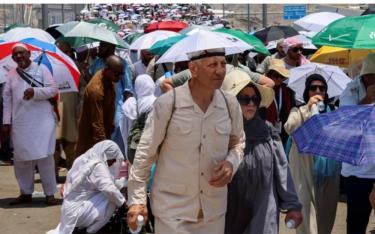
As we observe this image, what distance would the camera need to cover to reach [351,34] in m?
6.97

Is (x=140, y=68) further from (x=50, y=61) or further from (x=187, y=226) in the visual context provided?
(x=187, y=226)

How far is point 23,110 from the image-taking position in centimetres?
964

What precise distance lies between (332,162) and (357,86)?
2.17 ft

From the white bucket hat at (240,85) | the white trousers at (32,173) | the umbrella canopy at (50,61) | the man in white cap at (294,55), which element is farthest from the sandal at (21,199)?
the white bucket hat at (240,85)

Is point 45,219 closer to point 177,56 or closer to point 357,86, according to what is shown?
point 177,56

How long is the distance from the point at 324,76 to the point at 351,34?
2738 mm

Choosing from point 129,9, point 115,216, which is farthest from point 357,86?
point 129,9

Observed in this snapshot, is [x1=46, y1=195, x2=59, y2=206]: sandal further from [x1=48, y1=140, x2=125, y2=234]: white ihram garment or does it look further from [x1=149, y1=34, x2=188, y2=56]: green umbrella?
[x1=149, y1=34, x2=188, y2=56]: green umbrella

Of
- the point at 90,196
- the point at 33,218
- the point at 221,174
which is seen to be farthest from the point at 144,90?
the point at 221,174

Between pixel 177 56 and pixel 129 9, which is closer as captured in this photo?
pixel 177 56

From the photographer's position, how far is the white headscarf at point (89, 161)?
317 inches

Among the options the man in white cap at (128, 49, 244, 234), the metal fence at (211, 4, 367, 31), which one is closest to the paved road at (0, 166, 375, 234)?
the man in white cap at (128, 49, 244, 234)

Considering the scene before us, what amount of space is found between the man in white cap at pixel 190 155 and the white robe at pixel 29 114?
197 inches

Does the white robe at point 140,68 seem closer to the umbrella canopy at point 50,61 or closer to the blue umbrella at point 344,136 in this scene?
the umbrella canopy at point 50,61
